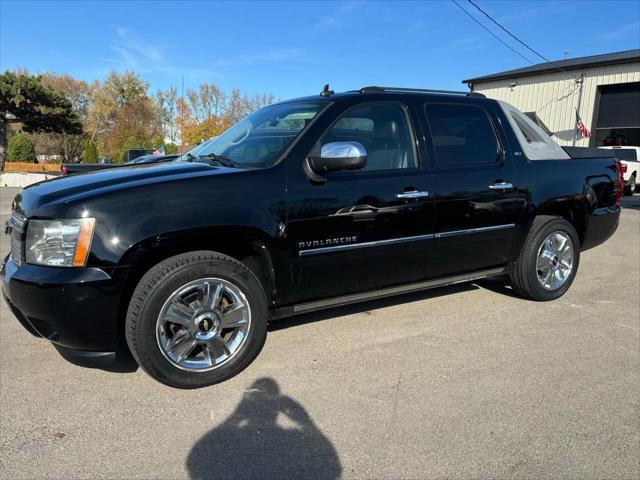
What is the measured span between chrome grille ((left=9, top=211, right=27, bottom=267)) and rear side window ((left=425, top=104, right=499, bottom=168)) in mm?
2984

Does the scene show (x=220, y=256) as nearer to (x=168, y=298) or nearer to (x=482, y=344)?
(x=168, y=298)

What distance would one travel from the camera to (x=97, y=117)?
53938 millimetres

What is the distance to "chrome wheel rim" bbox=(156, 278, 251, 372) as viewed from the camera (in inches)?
118

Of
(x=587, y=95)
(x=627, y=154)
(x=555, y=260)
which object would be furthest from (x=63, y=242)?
(x=587, y=95)

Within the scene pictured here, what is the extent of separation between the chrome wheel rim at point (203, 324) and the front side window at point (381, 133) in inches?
54.2

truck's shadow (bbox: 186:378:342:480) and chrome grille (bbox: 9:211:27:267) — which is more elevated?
chrome grille (bbox: 9:211:27:267)

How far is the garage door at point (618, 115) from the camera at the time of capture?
2281cm

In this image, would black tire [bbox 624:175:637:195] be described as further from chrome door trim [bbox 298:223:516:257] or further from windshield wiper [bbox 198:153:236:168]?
windshield wiper [bbox 198:153:236:168]

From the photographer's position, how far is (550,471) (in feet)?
7.63

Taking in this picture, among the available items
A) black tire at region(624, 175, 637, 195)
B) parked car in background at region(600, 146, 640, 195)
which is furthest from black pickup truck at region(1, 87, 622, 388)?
black tire at region(624, 175, 637, 195)

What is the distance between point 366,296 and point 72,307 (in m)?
2.02

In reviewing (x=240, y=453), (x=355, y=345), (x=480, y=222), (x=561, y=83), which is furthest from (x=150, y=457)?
(x=561, y=83)

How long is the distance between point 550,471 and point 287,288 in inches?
73.4

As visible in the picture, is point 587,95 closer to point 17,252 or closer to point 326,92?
point 326,92
